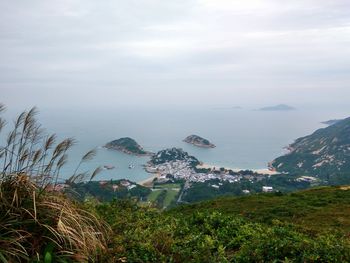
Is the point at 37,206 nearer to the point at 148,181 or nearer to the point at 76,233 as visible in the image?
the point at 76,233

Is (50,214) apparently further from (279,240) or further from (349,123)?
(349,123)

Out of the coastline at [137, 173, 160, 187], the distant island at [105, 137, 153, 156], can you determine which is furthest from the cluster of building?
the distant island at [105, 137, 153, 156]

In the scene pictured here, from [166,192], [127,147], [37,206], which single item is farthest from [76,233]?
[127,147]

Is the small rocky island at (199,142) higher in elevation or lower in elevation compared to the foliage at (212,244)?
lower

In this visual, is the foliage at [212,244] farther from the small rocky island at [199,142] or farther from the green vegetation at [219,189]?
the small rocky island at [199,142]

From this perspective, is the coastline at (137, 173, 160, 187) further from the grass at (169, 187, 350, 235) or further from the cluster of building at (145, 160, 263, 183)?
the grass at (169, 187, 350, 235)

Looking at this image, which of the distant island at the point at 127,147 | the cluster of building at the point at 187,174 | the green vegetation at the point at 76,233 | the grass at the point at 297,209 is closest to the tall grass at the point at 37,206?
the green vegetation at the point at 76,233

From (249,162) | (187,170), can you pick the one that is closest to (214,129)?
(249,162)
